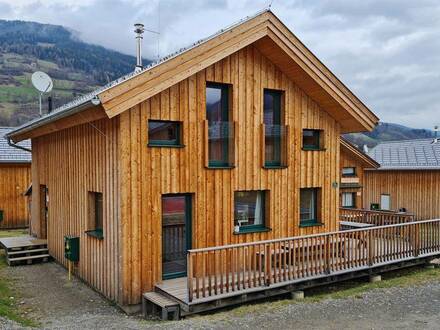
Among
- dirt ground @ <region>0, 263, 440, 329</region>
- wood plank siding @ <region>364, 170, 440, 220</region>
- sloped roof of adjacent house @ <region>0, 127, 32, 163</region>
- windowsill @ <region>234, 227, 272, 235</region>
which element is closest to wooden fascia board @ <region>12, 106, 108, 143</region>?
dirt ground @ <region>0, 263, 440, 329</region>

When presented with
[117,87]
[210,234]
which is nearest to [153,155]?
[117,87]

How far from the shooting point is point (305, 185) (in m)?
12.6

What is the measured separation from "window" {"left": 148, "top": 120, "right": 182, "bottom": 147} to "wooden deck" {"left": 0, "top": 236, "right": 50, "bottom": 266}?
23.0 feet

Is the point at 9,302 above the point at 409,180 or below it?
below

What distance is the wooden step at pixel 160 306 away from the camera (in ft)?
28.7

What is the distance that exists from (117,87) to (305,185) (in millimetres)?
6372

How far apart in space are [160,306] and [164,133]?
3.94m

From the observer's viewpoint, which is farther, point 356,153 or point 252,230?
point 356,153

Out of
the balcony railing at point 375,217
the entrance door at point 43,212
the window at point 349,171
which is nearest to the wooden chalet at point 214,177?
the balcony railing at point 375,217

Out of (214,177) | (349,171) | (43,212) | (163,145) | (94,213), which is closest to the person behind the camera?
(163,145)

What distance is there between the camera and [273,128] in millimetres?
12023

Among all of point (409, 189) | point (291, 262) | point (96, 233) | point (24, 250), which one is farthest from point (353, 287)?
point (409, 189)

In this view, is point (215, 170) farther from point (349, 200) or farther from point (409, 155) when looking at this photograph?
point (409, 155)

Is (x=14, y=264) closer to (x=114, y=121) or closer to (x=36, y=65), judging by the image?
(x=114, y=121)
